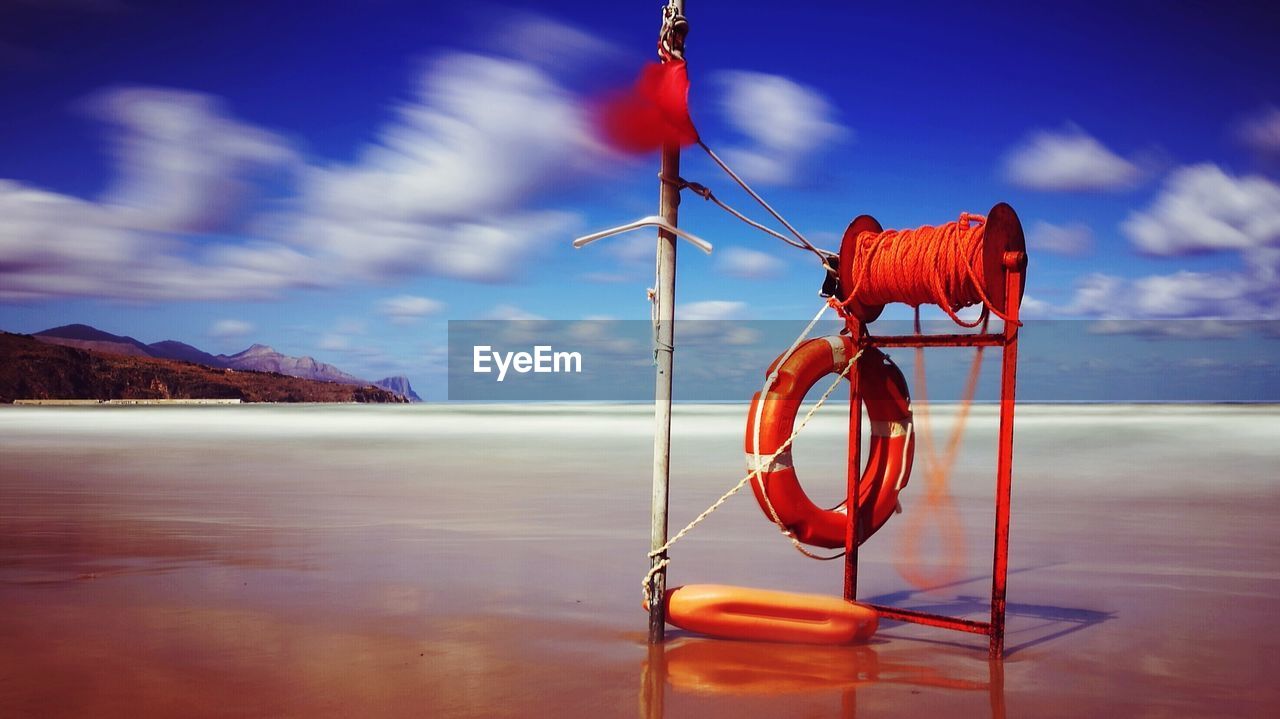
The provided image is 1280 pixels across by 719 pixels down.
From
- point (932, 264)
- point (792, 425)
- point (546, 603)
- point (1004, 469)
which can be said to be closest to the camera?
point (1004, 469)

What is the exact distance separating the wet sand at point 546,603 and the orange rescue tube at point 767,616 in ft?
0.30

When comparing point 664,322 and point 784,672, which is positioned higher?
point 664,322

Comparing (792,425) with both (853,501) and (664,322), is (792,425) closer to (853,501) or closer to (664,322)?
(853,501)

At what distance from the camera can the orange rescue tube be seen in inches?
193

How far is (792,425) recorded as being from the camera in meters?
5.32

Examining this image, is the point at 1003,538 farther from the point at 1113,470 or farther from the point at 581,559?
the point at 1113,470

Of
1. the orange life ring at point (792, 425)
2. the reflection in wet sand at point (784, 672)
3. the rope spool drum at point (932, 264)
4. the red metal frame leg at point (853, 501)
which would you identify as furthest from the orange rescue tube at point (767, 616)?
the rope spool drum at point (932, 264)

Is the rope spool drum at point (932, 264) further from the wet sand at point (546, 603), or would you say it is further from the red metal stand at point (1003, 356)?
the wet sand at point (546, 603)

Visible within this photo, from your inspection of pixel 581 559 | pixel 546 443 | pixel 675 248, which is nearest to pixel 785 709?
pixel 675 248

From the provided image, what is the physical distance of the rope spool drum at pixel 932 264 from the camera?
4.86 meters

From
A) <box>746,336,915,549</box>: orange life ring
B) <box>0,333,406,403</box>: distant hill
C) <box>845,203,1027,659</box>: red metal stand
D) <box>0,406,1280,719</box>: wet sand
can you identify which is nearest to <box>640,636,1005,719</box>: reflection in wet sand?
<box>0,406,1280,719</box>: wet sand

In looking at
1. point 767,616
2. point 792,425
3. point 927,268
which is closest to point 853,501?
point 792,425

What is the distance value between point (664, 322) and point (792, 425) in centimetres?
99

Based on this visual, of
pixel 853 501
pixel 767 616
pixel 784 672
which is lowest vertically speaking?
pixel 784 672
